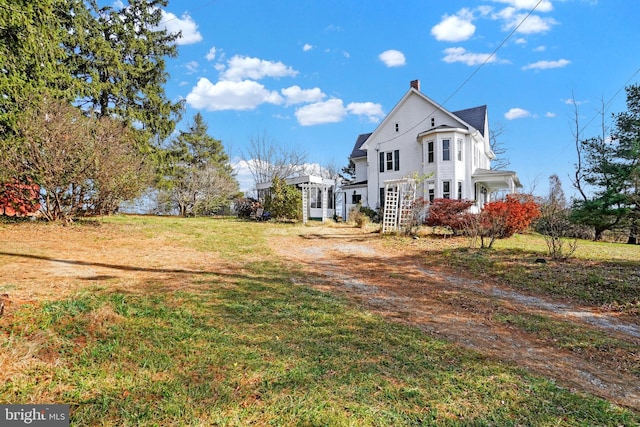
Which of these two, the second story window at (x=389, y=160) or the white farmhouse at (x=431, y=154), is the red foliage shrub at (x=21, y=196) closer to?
the white farmhouse at (x=431, y=154)

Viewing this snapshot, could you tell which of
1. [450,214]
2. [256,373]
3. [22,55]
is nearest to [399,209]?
[450,214]

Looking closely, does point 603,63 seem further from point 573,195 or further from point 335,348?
point 335,348

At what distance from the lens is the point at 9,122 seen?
1081 cm

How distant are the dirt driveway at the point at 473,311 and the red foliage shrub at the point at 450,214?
319cm

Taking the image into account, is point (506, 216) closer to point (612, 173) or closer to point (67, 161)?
point (612, 173)

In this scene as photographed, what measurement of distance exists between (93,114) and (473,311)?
16.3m

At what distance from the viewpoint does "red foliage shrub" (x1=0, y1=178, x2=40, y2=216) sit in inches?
414

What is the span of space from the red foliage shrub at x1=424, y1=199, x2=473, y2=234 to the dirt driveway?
126 inches

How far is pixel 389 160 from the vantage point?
21703 millimetres

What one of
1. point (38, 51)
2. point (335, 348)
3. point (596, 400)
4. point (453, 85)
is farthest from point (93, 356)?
point (453, 85)

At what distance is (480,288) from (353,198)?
17.9 m

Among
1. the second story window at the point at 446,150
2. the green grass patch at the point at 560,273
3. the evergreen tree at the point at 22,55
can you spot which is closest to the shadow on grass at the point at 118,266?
the green grass patch at the point at 560,273


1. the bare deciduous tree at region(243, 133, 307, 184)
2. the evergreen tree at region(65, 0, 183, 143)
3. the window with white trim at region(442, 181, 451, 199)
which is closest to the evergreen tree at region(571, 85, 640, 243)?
the window with white trim at region(442, 181, 451, 199)

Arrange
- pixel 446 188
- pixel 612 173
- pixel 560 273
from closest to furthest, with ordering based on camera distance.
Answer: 1. pixel 560 273
2. pixel 612 173
3. pixel 446 188
